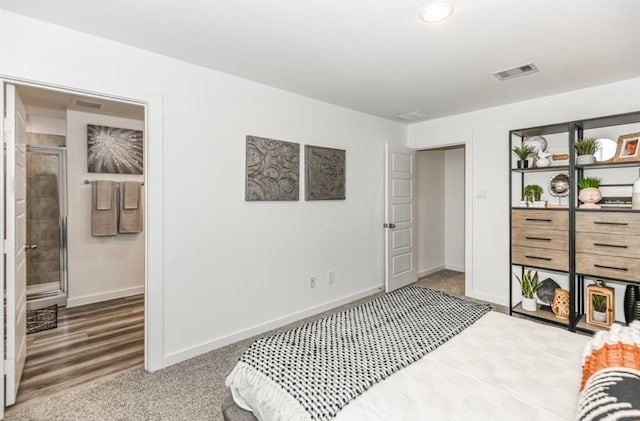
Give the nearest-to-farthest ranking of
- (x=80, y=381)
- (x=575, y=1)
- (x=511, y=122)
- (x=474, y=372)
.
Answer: (x=474, y=372) < (x=575, y=1) < (x=80, y=381) < (x=511, y=122)

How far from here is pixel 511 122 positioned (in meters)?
3.73

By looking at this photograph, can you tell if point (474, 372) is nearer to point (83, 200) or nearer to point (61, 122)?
point (83, 200)

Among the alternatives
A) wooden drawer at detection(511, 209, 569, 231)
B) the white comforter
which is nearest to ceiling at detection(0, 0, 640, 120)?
wooden drawer at detection(511, 209, 569, 231)

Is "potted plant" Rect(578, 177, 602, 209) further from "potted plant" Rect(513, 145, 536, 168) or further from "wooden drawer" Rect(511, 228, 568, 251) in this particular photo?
"potted plant" Rect(513, 145, 536, 168)

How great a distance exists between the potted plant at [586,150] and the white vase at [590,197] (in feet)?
0.84

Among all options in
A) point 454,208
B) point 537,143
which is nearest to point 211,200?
point 537,143

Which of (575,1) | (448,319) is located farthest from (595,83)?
(448,319)

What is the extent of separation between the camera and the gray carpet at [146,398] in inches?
77.2

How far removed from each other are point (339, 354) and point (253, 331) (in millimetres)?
1769

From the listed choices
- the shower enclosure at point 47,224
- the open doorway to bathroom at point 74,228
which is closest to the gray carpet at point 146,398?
the open doorway to bathroom at point 74,228

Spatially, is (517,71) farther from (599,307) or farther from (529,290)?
(599,307)

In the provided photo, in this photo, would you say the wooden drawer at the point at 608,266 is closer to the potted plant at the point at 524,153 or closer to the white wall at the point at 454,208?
the potted plant at the point at 524,153

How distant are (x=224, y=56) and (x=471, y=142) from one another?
10.2 feet

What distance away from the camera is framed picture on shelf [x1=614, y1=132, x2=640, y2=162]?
277 centimetres
